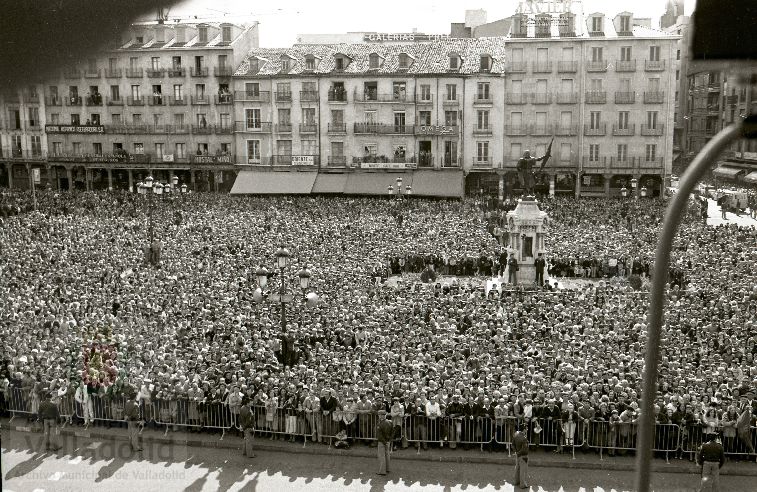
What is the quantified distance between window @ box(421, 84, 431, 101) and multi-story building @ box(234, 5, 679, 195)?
0.08 m

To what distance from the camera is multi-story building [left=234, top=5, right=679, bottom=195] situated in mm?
56781

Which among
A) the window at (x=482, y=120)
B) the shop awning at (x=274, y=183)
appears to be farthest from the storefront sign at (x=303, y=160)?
the window at (x=482, y=120)

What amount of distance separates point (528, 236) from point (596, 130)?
27006 millimetres

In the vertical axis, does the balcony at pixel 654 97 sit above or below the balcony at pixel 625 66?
below

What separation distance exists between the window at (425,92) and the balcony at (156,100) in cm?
2014

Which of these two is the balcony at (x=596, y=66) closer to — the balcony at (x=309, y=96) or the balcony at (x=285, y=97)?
the balcony at (x=309, y=96)

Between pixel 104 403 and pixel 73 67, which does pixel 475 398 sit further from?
pixel 73 67

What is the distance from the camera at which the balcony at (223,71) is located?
6150cm

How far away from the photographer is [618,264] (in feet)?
111

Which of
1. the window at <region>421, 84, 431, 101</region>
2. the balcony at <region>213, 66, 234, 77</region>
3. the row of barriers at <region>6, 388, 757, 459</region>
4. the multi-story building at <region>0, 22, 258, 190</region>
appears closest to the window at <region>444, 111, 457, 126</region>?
the window at <region>421, 84, 431, 101</region>

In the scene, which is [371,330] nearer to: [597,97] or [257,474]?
[257,474]

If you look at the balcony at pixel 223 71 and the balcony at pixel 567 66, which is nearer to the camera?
the balcony at pixel 567 66

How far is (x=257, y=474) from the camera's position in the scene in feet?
51.6

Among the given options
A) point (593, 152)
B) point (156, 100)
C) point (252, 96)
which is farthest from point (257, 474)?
point (156, 100)
